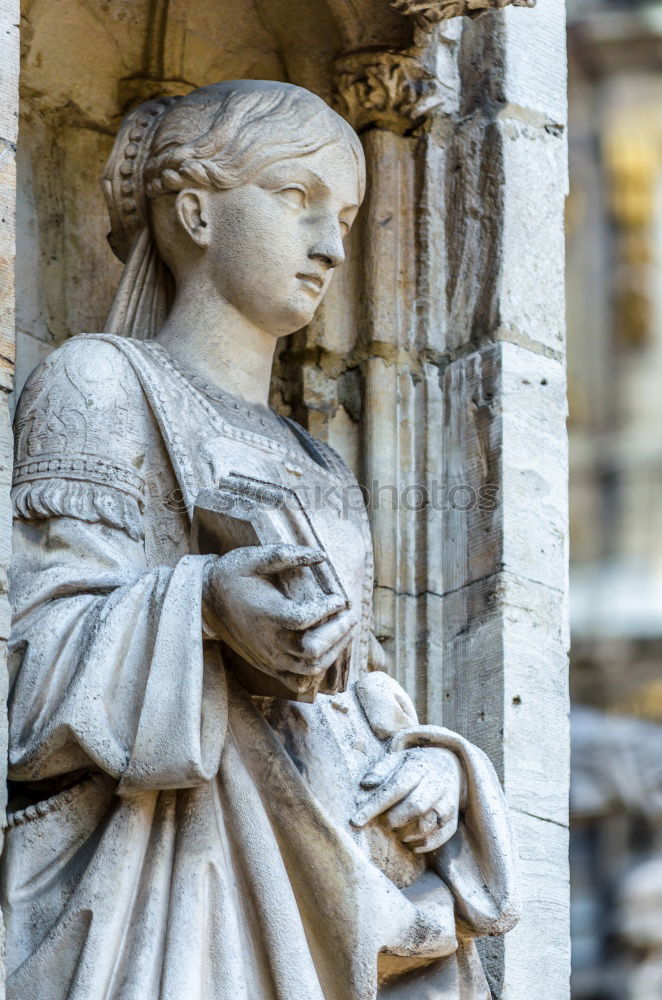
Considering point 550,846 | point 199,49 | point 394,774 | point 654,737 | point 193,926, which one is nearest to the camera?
point 193,926

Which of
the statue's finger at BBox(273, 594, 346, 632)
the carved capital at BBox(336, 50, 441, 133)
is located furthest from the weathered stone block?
the statue's finger at BBox(273, 594, 346, 632)

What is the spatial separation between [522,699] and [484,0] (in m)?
1.60

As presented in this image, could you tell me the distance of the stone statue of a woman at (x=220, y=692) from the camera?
5664mm

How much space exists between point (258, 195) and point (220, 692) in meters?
1.30

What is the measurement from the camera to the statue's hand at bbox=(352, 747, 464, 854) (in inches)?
235

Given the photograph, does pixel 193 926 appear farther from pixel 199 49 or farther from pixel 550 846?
pixel 199 49

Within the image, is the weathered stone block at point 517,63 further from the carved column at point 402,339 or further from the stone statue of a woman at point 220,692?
the stone statue of a woman at point 220,692

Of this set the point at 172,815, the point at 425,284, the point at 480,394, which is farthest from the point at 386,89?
the point at 172,815

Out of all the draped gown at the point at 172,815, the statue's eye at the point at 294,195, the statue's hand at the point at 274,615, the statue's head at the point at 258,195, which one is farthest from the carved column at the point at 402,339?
the statue's hand at the point at 274,615

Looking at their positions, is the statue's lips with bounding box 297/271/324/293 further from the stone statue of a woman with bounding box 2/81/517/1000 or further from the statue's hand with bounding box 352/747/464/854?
the statue's hand with bounding box 352/747/464/854

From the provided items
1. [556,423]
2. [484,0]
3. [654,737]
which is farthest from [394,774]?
[654,737]

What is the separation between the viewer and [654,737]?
1235cm

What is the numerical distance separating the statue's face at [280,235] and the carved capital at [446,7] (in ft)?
1.71

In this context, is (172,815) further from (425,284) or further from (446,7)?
(446,7)
